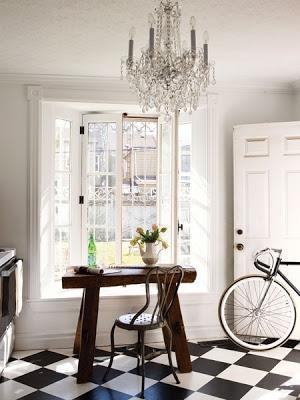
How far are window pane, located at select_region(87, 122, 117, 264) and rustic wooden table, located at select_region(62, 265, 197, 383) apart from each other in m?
1.07

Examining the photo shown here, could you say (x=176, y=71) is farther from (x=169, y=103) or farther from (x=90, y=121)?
(x=90, y=121)

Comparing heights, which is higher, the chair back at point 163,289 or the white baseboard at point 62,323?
the chair back at point 163,289

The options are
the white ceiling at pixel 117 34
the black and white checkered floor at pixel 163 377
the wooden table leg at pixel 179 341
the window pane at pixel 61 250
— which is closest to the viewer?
the white ceiling at pixel 117 34

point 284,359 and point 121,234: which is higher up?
point 121,234

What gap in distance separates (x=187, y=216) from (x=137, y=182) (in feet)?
2.07

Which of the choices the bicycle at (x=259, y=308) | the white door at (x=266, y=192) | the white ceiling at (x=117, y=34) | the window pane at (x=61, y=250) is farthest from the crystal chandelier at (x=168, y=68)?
the window pane at (x=61, y=250)

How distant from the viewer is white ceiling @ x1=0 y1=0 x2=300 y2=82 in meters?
2.55

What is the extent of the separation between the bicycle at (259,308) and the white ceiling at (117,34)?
1.68 meters

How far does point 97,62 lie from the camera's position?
362 centimetres

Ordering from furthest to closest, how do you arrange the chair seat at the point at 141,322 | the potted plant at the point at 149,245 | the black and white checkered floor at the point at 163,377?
1. the potted plant at the point at 149,245
2. the chair seat at the point at 141,322
3. the black and white checkered floor at the point at 163,377

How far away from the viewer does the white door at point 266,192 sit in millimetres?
4062

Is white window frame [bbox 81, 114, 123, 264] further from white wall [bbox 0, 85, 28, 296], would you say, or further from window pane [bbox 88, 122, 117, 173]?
white wall [bbox 0, 85, 28, 296]

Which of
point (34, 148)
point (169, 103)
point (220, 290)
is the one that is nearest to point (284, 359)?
point (220, 290)

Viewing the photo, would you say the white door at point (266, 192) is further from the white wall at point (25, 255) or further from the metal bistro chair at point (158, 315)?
the metal bistro chair at point (158, 315)
